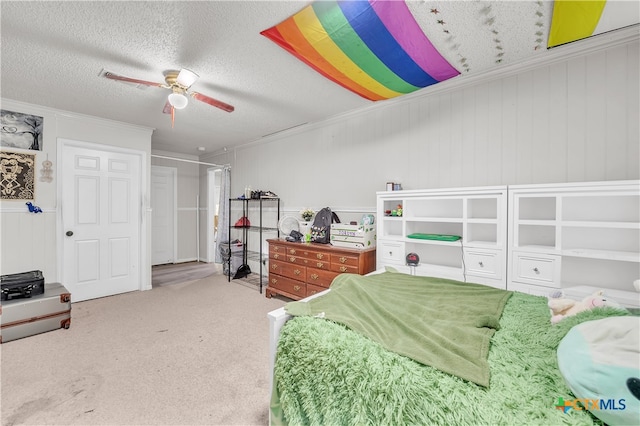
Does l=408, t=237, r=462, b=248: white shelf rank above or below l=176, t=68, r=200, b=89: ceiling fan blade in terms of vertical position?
below

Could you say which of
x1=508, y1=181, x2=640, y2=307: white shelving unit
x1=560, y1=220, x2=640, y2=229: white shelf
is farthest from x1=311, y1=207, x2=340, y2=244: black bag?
x1=560, y1=220, x2=640, y2=229: white shelf

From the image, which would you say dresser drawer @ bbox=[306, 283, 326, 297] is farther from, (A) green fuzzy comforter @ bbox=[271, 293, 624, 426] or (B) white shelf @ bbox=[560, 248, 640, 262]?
(B) white shelf @ bbox=[560, 248, 640, 262]

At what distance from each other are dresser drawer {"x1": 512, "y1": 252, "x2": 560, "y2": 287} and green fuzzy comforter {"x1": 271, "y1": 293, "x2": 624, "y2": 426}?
2.38ft

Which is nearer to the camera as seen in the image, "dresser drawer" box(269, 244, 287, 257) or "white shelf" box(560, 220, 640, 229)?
"white shelf" box(560, 220, 640, 229)

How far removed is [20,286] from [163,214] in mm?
3424

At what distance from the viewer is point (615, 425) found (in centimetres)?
70

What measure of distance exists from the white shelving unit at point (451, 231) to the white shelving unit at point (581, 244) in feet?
0.43

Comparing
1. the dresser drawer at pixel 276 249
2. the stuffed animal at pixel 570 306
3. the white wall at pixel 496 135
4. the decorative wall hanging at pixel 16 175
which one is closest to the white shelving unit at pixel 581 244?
the white wall at pixel 496 135

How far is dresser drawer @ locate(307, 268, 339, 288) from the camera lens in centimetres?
317

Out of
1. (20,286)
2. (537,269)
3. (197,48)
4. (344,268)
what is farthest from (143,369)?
(537,269)

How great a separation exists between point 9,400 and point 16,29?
8.42 ft

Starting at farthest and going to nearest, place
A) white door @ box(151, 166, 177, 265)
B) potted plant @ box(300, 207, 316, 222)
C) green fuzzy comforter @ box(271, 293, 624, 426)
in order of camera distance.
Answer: white door @ box(151, 166, 177, 265), potted plant @ box(300, 207, 316, 222), green fuzzy comforter @ box(271, 293, 624, 426)

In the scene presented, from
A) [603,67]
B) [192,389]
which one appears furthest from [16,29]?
[603,67]

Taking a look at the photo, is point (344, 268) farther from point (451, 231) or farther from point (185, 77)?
point (185, 77)
